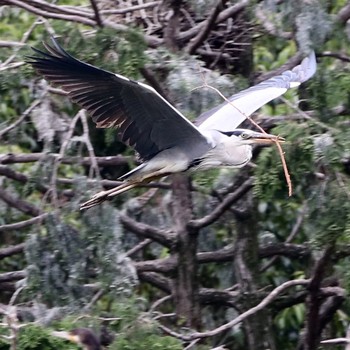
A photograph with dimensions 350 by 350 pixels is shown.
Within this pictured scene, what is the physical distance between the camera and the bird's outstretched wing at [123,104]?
177 inches

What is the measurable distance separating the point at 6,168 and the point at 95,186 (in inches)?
22.9

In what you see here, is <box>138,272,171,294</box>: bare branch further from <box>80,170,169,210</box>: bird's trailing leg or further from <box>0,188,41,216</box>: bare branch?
<box>80,170,169,210</box>: bird's trailing leg

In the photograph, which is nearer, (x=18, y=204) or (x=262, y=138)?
(x=262, y=138)

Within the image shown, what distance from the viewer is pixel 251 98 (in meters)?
5.16

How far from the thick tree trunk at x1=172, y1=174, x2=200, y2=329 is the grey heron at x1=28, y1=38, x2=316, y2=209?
2.52 feet

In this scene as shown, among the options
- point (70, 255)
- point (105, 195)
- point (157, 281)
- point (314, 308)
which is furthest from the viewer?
point (157, 281)

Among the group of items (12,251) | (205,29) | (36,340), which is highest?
(205,29)

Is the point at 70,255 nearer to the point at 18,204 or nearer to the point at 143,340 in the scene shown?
the point at 18,204

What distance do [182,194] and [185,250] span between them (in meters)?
0.27

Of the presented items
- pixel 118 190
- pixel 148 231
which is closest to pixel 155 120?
pixel 118 190

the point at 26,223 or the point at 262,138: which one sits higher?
the point at 262,138

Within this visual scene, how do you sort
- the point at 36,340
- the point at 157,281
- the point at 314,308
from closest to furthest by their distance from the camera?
the point at 36,340
the point at 314,308
the point at 157,281

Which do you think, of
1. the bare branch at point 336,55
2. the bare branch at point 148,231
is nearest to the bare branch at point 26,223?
the bare branch at point 148,231

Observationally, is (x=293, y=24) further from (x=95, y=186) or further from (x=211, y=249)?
(x=211, y=249)
